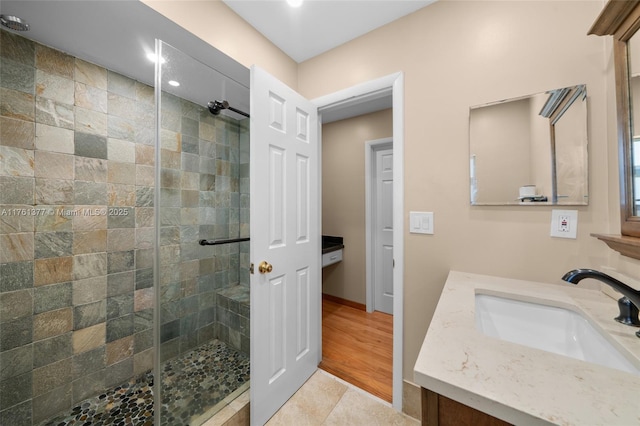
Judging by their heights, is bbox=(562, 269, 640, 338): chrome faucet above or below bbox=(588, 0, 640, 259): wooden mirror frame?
below

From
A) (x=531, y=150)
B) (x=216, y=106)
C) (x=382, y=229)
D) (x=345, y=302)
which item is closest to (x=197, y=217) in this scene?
(x=216, y=106)

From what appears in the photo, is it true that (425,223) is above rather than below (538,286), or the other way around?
above

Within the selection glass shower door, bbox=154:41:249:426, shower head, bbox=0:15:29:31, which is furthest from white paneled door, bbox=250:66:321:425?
shower head, bbox=0:15:29:31

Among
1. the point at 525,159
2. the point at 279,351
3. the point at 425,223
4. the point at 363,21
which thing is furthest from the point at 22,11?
the point at 525,159

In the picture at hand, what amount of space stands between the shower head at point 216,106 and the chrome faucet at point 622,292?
1.78 m

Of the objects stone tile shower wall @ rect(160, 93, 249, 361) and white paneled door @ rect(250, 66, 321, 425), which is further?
white paneled door @ rect(250, 66, 321, 425)

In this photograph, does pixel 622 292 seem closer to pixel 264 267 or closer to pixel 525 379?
pixel 525 379

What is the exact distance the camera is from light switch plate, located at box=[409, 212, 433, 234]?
4.66ft

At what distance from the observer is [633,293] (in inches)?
26.7

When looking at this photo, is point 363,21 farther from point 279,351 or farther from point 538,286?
point 279,351

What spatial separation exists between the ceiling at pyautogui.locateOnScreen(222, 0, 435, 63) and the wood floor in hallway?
8.13 feet

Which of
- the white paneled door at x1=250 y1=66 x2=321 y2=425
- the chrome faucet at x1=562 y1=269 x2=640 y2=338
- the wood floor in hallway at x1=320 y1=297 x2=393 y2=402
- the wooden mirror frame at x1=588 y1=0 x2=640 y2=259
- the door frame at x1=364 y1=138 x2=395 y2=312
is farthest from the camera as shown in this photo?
the door frame at x1=364 y1=138 x2=395 y2=312

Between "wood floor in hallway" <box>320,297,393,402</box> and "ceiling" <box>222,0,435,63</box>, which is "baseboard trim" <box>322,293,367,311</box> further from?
"ceiling" <box>222,0,435,63</box>

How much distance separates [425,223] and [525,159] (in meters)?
0.57
